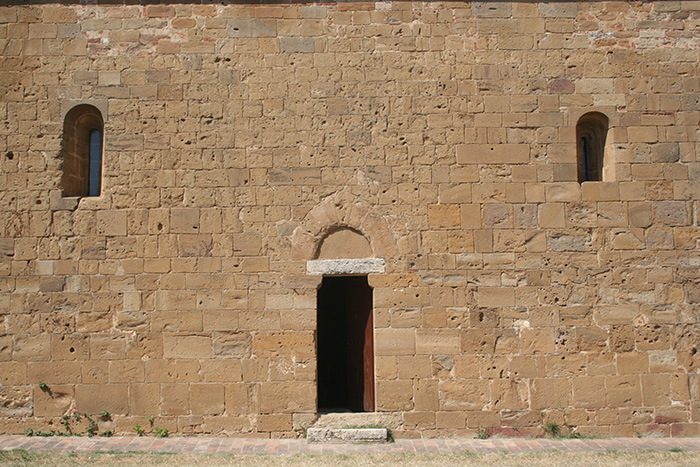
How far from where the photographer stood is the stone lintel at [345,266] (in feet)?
21.1

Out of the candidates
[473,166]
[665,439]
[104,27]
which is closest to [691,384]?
[665,439]

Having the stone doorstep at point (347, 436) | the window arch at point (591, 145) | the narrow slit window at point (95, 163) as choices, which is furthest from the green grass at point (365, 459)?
the window arch at point (591, 145)

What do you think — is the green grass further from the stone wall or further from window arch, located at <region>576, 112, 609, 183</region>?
window arch, located at <region>576, 112, 609, 183</region>

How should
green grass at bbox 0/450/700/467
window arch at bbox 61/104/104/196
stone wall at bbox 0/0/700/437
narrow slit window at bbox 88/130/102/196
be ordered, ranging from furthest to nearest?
narrow slit window at bbox 88/130/102/196 → window arch at bbox 61/104/104/196 → stone wall at bbox 0/0/700/437 → green grass at bbox 0/450/700/467

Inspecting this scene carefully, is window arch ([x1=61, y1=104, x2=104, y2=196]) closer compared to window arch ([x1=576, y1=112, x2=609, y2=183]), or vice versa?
window arch ([x1=61, y1=104, x2=104, y2=196])

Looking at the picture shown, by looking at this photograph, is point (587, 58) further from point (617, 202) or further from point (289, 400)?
point (289, 400)

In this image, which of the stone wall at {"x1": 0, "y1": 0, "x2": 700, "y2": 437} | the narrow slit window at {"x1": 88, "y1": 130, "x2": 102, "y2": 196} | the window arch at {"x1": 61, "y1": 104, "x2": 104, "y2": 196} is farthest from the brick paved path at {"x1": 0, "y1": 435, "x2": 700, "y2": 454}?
the narrow slit window at {"x1": 88, "y1": 130, "x2": 102, "y2": 196}

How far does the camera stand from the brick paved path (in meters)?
5.89

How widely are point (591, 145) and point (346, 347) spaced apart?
420 centimetres

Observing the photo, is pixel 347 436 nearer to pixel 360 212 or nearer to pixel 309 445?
pixel 309 445

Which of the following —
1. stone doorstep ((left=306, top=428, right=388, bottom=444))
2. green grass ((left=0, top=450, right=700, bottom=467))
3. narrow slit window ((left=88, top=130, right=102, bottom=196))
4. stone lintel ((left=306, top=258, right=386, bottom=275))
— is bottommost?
green grass ((left=0, top=450, right=700, bottom=467))

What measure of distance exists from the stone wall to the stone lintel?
103 mm

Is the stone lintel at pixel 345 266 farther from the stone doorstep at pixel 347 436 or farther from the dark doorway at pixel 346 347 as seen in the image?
the stone doorstep at pixel 347 436

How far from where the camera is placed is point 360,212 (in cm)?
650
